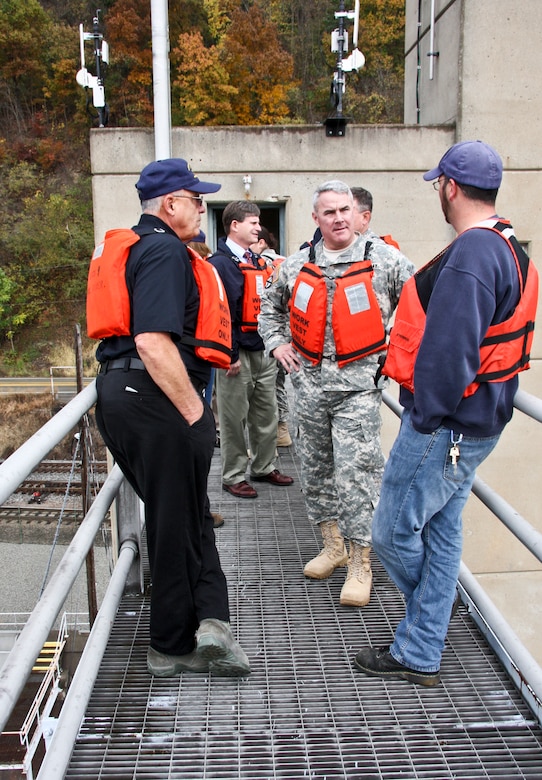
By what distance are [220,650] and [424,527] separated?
863 millimetres

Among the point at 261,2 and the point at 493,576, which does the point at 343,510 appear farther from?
the point at 261,2

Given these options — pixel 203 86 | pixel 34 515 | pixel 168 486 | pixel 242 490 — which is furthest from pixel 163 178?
pixel 203 86

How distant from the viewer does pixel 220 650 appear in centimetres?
246

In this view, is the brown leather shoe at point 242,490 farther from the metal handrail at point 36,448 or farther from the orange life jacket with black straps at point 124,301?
the metal handrail at point 36,448

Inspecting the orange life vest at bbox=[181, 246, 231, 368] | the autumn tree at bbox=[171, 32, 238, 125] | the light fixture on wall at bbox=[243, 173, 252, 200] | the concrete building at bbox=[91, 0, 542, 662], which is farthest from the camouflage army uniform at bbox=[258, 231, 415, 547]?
the autumn tree at bbox=[171, 32, 238, 125]

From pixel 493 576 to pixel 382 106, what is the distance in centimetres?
3241

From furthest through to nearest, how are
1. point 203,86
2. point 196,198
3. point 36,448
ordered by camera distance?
point 203,86 < point 196,198 < point 36,448

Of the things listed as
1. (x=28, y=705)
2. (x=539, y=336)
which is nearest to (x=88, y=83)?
(x=539, y=336)

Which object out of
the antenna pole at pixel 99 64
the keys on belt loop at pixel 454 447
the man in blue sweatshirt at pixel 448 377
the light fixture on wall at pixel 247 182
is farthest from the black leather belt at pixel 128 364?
the antenna pole at pixel 99 64

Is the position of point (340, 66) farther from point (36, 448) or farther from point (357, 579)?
point (36, 448)

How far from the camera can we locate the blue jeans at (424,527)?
2.25 meters

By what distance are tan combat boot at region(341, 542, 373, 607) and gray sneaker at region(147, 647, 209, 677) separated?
85 centimetres

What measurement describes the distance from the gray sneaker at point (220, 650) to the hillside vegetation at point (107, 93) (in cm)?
3181

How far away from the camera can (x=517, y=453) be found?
906 cm
